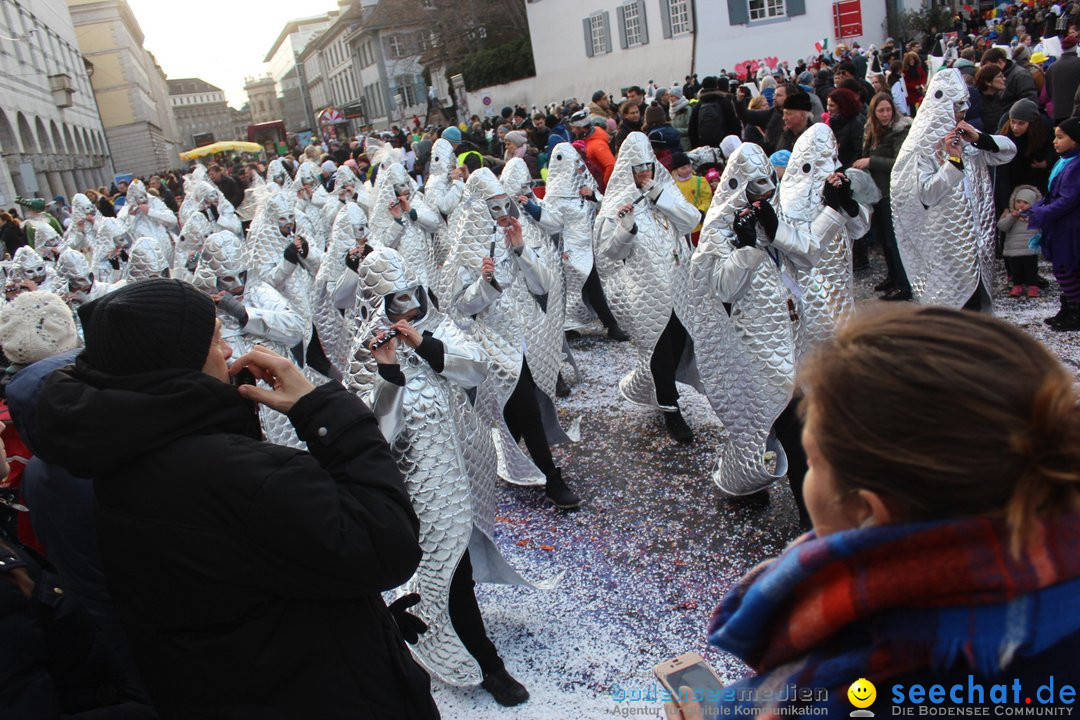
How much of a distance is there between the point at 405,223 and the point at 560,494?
393 cm

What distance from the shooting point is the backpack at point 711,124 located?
8.16 m

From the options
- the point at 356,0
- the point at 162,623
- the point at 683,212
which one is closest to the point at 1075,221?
the point at 683,212

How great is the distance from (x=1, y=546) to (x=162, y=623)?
2.11 ft

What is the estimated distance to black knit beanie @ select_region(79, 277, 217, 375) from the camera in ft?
5.52

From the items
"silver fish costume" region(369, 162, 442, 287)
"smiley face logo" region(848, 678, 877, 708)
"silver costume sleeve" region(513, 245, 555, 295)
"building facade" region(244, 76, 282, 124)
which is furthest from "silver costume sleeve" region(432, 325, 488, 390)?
"building facade" region(244, 76, 282, 124)

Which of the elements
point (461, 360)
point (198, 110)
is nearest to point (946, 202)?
point (461, 360)

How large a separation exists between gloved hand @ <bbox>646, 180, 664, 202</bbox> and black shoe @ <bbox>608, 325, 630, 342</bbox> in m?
2.49

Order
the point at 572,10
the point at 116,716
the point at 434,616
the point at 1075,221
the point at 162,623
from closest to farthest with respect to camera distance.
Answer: the point at 162,623
the point at 116,716
the point at 434,616
the point at 1075,221
the point at 572,10

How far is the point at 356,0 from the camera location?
59.1 m

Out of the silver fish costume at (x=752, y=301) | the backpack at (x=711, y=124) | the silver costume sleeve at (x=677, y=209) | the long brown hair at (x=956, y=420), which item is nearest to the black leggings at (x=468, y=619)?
the silver fish costume at (x=752, y=301)

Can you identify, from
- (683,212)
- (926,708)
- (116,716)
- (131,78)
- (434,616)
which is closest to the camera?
(926,708)

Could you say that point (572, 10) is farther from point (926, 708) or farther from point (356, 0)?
Result: point (356, 0)

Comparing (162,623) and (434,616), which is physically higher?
(162,623)

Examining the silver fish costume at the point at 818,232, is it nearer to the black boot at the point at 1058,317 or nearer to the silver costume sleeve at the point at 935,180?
the silver costume sleeve at the point at 935,180
